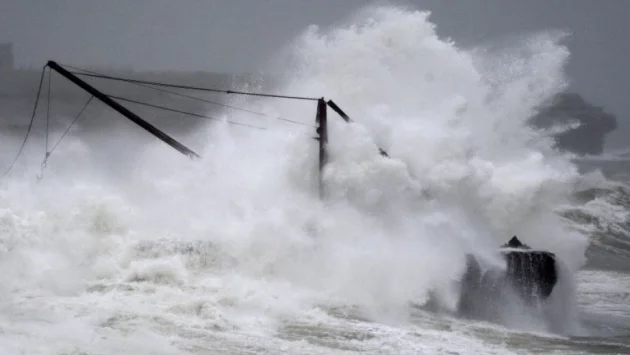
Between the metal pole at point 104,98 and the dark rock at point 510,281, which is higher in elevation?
the metal pole at point 104,98

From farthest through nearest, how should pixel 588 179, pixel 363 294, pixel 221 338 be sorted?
1. pixel 588 179
2. pixel 363 294
3. pixel 221 338

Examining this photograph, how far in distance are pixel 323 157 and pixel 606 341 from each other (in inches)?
362

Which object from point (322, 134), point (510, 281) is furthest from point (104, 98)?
point (510, 281)

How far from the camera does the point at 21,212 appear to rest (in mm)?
16469

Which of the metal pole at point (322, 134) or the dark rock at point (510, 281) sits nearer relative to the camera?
the dark rock at point (510, 281)

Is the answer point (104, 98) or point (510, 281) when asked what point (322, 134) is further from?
point (510, 281)

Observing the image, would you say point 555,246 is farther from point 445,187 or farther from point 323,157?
point 323,157

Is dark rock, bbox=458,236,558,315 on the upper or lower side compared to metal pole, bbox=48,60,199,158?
lower

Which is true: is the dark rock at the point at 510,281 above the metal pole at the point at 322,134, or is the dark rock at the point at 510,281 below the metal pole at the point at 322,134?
below

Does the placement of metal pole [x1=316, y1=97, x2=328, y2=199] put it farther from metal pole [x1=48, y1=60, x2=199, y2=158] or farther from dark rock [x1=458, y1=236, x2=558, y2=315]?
dark rock [x1=458, y1=236, x2=558, y2=315]

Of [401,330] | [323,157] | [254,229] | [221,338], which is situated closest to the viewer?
[221,338]

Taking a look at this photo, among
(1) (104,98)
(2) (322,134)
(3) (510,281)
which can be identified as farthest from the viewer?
(2) (322,134)

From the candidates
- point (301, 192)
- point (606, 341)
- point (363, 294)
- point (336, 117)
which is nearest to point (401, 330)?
point (363, 294)

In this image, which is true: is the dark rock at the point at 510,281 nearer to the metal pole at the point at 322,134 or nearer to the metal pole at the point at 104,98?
the metal pole at the point at 322,134
